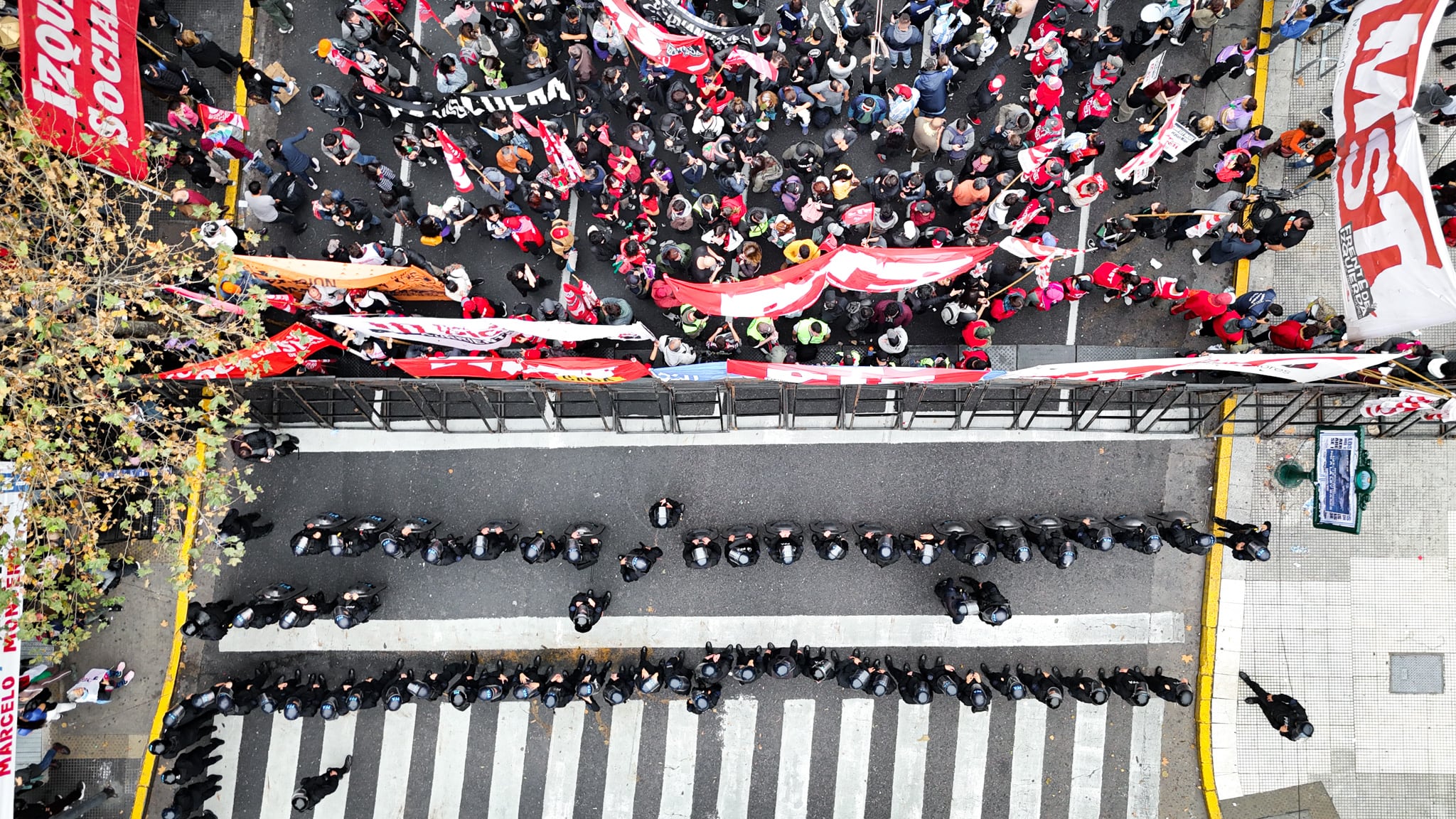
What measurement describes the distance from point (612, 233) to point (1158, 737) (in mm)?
13973

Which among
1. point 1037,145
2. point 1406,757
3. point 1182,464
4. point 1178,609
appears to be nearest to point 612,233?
point 1037,145

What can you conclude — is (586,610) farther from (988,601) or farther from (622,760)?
(988,601)

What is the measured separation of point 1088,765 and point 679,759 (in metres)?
7.75

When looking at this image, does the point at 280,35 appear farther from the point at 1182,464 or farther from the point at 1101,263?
the point at 1182,464

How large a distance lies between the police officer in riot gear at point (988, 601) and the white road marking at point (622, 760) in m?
6.64

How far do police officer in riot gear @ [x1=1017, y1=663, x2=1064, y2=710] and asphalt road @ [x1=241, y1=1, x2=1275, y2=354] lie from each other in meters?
6.13

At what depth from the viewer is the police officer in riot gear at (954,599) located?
12116 millimetres

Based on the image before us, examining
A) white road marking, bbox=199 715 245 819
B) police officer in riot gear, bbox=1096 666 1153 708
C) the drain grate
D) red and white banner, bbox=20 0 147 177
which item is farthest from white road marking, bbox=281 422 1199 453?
the drain grate

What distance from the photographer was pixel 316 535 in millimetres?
12312

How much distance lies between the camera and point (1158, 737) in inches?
512

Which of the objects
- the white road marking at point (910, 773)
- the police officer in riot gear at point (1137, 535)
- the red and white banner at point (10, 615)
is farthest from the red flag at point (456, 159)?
the police officer in riot gear at point (1137, 535)

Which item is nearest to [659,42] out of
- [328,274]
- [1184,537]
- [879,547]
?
[328,274]

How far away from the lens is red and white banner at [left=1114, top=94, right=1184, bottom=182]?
1110 cm

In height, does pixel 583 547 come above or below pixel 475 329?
below
